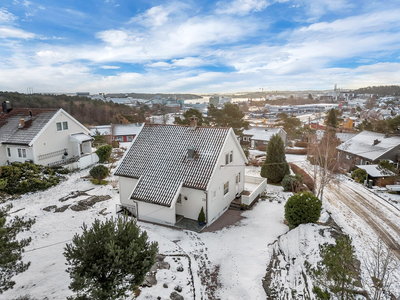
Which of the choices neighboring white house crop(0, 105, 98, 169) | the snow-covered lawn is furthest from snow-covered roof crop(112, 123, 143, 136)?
the snow-covered lawn

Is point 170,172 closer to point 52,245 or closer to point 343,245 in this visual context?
point 52,245

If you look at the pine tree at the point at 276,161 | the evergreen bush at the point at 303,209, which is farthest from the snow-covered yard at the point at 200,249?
the pine tree at the point at 276,161

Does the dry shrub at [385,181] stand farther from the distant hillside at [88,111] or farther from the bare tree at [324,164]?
the distant hillside at [88,111]

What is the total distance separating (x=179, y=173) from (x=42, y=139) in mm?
18633

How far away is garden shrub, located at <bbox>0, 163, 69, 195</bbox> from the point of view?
68.4 feet

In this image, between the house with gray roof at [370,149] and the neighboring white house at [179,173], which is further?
the house with gray roof at [370,149]

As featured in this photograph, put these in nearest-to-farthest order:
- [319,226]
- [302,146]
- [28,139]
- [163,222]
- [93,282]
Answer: [93,282]
[319,226]
[163,222]
[28,139]
[302,146]

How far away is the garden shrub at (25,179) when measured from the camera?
20859 millimetres

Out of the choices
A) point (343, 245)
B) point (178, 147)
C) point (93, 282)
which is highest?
point (178, 147)

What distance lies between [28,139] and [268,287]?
2687 cm

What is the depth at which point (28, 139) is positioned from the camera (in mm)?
25812

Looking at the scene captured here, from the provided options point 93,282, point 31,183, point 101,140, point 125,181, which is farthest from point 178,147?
point 101,140

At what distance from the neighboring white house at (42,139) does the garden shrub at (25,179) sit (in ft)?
7.59

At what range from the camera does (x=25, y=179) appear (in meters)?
21.9
